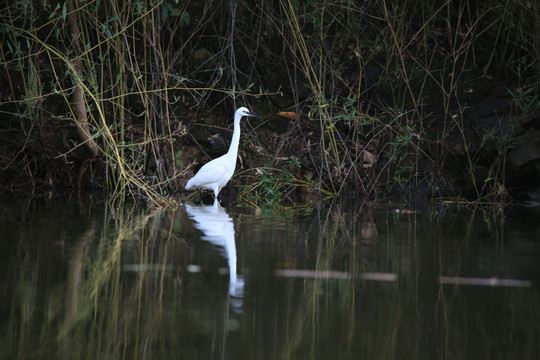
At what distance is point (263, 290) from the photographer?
10.7 feet

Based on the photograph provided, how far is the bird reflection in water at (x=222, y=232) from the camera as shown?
10.7ft

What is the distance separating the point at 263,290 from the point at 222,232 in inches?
68.0

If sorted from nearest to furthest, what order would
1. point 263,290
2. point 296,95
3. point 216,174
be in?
1. point 263,290
2. point 216,174
3. point 296,95

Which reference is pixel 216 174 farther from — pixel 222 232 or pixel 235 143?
pixel 222 232

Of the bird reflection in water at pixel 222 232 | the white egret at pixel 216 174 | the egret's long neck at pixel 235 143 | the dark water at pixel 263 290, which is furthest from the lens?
the egret's long neck at pixel 235 143

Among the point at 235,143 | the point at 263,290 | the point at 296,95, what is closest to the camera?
the point at 263,290

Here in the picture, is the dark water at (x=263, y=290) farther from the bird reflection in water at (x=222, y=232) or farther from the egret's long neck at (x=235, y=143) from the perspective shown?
the egret's long neck at (x=235, y=143)

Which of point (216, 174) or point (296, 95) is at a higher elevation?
point (296, 95)

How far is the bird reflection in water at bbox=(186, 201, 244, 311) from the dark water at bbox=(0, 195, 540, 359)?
0.04 ft

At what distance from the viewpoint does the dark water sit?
8.36ft

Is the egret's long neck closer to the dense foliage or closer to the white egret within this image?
the white egret

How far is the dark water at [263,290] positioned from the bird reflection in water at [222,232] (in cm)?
1

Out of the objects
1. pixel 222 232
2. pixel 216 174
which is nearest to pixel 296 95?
pixel 216 174

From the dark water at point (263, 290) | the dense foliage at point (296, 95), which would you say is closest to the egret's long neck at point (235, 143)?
the dense foliage at point (296, 95)
